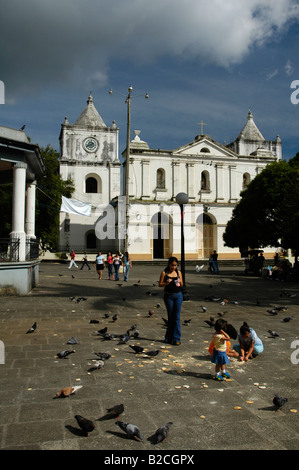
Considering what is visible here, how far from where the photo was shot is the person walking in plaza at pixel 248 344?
557 cm

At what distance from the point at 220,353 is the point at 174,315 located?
1668 mm

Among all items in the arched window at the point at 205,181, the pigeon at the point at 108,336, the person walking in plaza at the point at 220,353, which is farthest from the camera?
the arched window at the point at 205,181

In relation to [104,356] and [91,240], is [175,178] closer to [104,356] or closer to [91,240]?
[91,240]

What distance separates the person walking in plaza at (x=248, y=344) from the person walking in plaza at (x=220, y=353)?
2.26 feet

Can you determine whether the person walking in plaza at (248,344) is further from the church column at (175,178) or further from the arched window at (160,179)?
the church column at (175,178)

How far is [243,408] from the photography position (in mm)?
3871

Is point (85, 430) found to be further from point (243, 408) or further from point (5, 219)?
point (5, 219)

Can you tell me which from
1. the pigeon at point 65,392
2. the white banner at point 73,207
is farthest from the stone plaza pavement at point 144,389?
the white banner at point 73,207

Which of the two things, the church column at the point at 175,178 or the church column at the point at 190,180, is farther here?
the church column at the point at 190,180

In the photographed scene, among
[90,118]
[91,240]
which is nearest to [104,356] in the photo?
[91,240]

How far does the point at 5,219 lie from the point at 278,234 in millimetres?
18458

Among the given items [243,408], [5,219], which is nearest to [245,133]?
[5,219]

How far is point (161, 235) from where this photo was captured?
123 feet

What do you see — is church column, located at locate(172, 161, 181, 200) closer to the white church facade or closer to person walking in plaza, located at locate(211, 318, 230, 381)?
the white church facade
